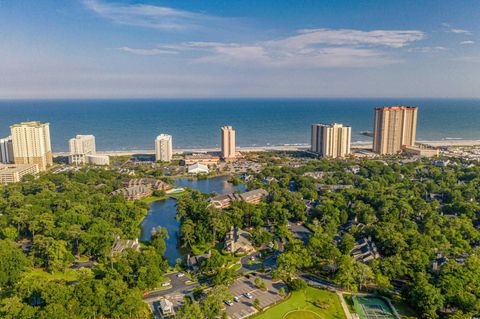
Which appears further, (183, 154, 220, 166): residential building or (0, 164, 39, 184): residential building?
(183, 154, 220, 166): residential building

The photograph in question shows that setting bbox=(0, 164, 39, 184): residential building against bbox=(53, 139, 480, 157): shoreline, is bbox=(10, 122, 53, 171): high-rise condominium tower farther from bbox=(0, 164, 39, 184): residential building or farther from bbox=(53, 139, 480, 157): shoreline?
bbox=(53, 139, 480, 157): shoreline

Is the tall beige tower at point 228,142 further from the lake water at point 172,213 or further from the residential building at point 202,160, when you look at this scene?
the lake water at point 172,213

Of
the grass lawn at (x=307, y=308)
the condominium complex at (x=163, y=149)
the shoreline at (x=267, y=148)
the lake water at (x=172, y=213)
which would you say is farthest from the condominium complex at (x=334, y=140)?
the grass lawn at (x=307, y=308)

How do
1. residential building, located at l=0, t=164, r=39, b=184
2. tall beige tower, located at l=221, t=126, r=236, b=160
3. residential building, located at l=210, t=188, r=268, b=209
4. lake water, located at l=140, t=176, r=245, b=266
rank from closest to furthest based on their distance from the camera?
lake water, located at l=140, t=176, r=245, b=266 < residential building, located at l=210, t=188, r=268, b=209 < residential building, located at l=0, t=164, r=39, b=184 < tall beige tower, located at l=221, t=126, r=236, b=160

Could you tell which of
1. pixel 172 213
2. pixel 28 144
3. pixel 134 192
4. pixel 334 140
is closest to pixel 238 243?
pixel 172 213

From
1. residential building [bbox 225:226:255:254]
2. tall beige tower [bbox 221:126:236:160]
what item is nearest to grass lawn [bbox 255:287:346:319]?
residential building [bbox 225:226:255:254]

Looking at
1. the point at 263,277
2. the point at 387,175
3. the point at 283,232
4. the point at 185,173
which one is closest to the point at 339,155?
the point at 387,175
